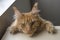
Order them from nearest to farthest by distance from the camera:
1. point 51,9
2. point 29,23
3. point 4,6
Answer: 1. point 29,23
2. point 4,6
3. point 51,9

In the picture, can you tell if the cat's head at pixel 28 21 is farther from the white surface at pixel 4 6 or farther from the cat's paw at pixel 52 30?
the white surface at pixel 4 6

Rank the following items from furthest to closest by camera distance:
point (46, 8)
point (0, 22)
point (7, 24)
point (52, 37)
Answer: point (46, 8)
point (7, 24)
point (0, 22)
point (52, 37)

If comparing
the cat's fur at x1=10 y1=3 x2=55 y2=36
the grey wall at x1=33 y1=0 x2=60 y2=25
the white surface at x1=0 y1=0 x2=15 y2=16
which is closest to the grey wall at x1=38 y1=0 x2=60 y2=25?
the grey wall at x1=33 y1=0 x2=60 y2=25

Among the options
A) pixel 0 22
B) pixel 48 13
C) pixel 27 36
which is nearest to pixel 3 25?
pixel 0 22

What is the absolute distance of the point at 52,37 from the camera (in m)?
1.05

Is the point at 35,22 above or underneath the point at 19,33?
above

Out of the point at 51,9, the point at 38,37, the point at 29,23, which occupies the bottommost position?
the point at 51,9

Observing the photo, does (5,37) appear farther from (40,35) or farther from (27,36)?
(40,35)

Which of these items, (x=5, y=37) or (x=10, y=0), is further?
(x=10, y=0)

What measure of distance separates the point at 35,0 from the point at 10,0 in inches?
17.7

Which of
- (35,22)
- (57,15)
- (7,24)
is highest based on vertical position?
(35,22)

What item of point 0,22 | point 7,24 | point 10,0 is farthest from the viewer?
point 10,0

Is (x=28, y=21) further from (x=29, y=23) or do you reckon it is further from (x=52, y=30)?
(x=52, y=30)

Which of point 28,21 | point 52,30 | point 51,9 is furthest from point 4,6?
point 51,9
